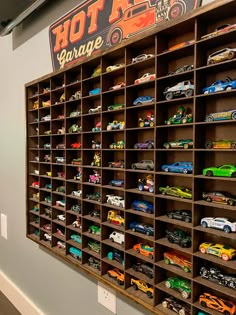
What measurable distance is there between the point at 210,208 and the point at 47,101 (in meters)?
1.27

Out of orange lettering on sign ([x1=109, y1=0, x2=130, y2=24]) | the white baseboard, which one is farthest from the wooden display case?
the white baseboard

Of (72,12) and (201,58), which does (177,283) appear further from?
(72,12)

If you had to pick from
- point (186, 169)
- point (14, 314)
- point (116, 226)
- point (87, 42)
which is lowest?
point (14, 314)

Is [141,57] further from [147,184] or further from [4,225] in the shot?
[4,225]

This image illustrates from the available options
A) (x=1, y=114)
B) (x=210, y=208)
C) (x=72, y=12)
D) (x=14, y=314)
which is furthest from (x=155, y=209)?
(x=1, y=114)

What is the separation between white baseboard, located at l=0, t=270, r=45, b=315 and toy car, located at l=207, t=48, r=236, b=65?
1998mm

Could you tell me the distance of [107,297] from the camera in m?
1.50

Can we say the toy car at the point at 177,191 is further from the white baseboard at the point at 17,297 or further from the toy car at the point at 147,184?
the white baseboard at the point at 17,297

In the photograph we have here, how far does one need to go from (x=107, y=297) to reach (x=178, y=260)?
60 centimetres

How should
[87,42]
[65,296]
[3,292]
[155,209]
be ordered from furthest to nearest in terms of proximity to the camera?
[3,292]
[65,296]
[87,42]
[155,209]

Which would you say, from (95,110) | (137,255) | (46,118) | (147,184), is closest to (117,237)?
(137,255)

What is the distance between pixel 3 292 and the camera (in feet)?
8.38

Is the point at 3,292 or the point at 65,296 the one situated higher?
the point at 65,296

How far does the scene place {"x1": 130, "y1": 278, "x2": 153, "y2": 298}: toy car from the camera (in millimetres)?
1201
